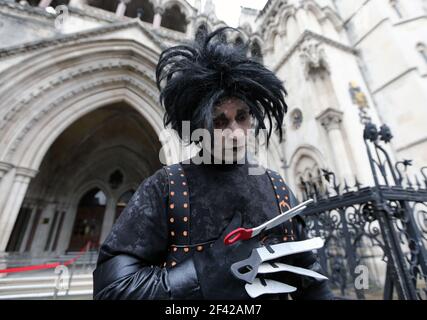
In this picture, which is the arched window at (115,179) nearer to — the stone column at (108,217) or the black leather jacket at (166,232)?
the stone column at (108,217)

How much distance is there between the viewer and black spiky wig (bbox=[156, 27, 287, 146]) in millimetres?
1126

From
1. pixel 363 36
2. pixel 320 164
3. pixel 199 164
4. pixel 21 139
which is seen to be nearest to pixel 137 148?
pixel 21 139

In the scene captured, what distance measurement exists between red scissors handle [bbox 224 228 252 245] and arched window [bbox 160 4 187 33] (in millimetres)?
12904

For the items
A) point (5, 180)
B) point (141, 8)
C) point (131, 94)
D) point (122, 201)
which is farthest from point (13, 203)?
A: point (141, 8)

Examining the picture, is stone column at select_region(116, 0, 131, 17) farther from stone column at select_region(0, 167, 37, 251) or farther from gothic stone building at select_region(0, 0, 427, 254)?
stone column at select_region(0, 167, 37, 251)

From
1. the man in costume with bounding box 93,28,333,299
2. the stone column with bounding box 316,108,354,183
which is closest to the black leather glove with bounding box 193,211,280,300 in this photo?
the man in costume with bounding box 93,28,333,299

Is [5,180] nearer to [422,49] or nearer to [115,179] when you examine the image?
[115,179]

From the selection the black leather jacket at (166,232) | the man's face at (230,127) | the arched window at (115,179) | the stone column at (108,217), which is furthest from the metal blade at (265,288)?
the arched window at (115,179)

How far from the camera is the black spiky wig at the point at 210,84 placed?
1.13 m

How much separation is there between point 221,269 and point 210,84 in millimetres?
957

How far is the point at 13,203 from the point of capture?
5676mm
